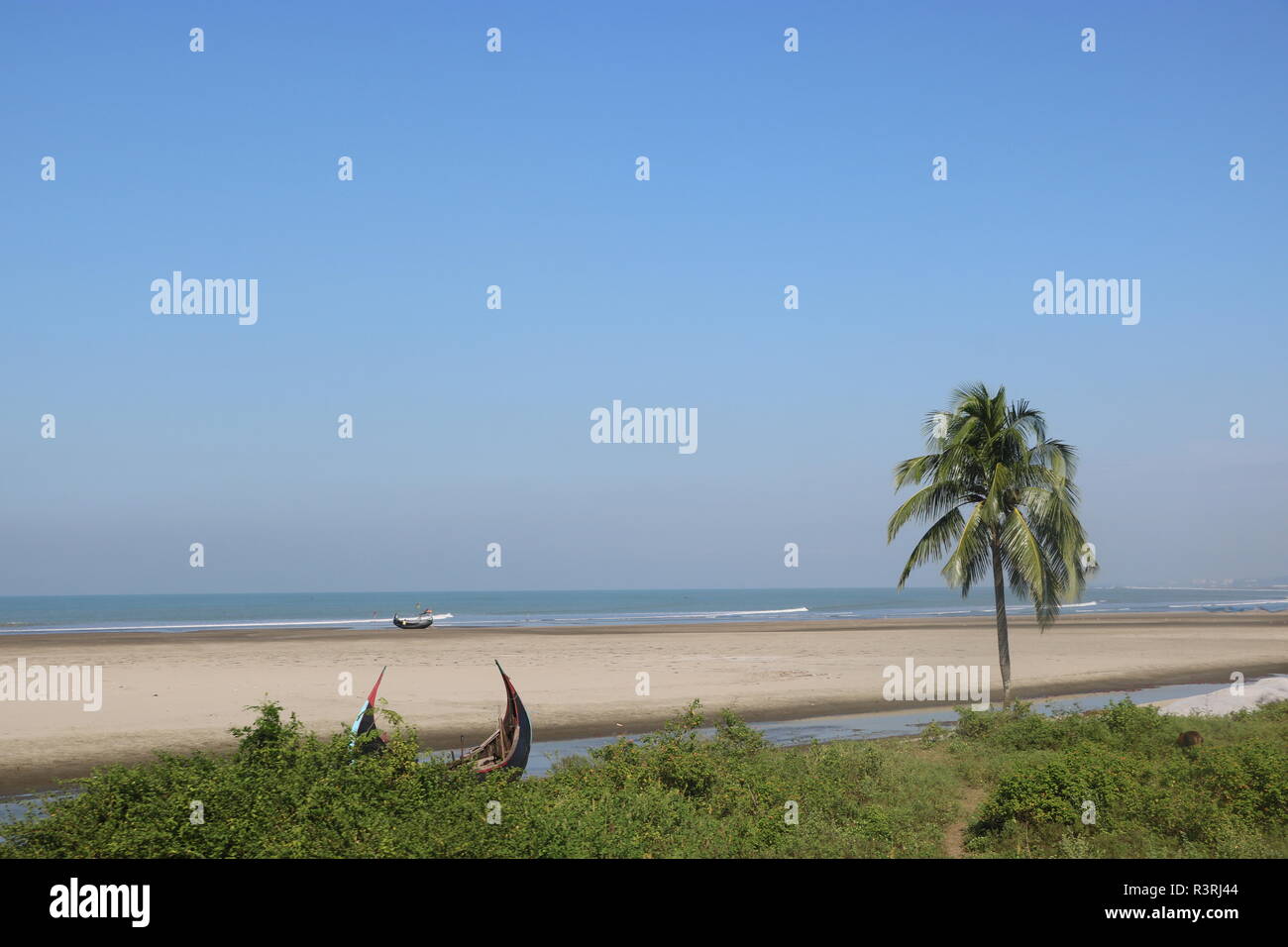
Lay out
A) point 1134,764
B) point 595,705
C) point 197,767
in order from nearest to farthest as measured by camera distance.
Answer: point 197,767 → point 1134,764 → point 595,705

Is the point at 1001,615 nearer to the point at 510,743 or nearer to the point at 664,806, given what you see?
the point at 510,743

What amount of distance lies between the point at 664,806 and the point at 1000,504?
13963mm

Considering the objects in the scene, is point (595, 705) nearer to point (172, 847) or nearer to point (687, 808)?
point (687, 808)

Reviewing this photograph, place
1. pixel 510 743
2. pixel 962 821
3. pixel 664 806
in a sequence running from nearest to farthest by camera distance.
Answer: pixel 664 806 < pixel 962 821 < pixel 510 743

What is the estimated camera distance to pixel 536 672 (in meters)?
41.1

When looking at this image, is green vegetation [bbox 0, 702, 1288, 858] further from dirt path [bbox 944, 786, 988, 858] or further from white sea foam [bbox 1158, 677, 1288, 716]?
white sea foam [bbox 1158, 677, 1288, 716]

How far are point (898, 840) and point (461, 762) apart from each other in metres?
6.47

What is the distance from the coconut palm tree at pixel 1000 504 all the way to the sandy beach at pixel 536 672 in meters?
8.47

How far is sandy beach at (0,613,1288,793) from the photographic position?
25.6 metres

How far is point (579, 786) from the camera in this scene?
1377 cm

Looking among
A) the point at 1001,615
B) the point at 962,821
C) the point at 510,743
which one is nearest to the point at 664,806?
the point at 962,821

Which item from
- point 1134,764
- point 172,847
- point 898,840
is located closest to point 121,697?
point 172,847

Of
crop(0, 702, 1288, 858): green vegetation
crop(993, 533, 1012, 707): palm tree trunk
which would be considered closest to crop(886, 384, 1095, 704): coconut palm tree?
crop(993, 533, 1012, 707): palm tree trunk
